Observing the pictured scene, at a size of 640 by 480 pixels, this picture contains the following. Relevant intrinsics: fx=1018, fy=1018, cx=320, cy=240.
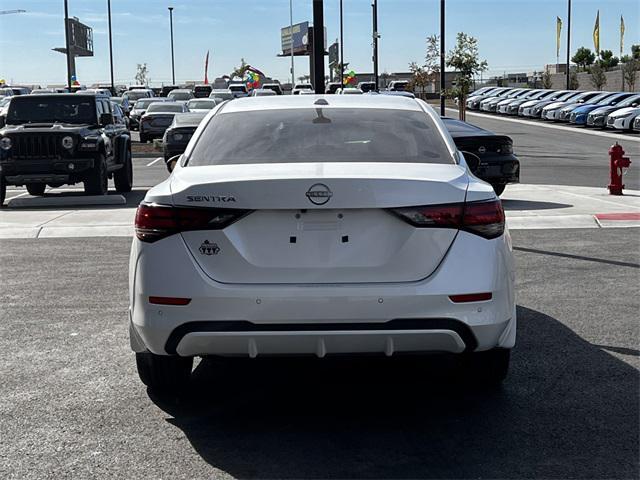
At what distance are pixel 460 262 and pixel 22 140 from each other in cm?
1399

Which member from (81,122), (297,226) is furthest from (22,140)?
(297,226)

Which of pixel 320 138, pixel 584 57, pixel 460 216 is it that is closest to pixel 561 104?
pixel 320 138

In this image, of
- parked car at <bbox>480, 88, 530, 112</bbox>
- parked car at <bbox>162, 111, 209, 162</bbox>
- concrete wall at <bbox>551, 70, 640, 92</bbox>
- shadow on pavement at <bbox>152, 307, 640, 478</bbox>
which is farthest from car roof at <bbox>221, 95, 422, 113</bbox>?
concrete wall at <bbox>551, 70, 640, 92</bbox>

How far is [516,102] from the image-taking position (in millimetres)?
60719

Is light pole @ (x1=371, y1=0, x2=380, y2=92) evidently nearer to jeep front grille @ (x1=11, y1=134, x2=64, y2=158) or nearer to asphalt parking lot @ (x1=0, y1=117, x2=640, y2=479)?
jeep front grille @ (x1=11, y1=134, x2=64, y2=158)

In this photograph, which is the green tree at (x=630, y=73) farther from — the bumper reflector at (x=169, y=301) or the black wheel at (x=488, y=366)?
the bumper reflector at (x=169, y=301)

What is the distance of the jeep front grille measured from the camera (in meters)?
17.4

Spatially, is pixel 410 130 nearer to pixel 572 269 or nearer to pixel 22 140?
pixel 572 269

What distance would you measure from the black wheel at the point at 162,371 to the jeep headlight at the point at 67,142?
12356 mm

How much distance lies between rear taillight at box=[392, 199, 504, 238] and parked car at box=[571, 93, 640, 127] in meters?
40.1

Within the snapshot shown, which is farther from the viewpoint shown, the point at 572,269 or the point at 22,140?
the point at 22,140

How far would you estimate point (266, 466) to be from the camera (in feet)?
15.1

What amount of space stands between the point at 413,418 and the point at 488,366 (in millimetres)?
584

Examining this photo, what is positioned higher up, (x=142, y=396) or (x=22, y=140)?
(x=22, y=140)
